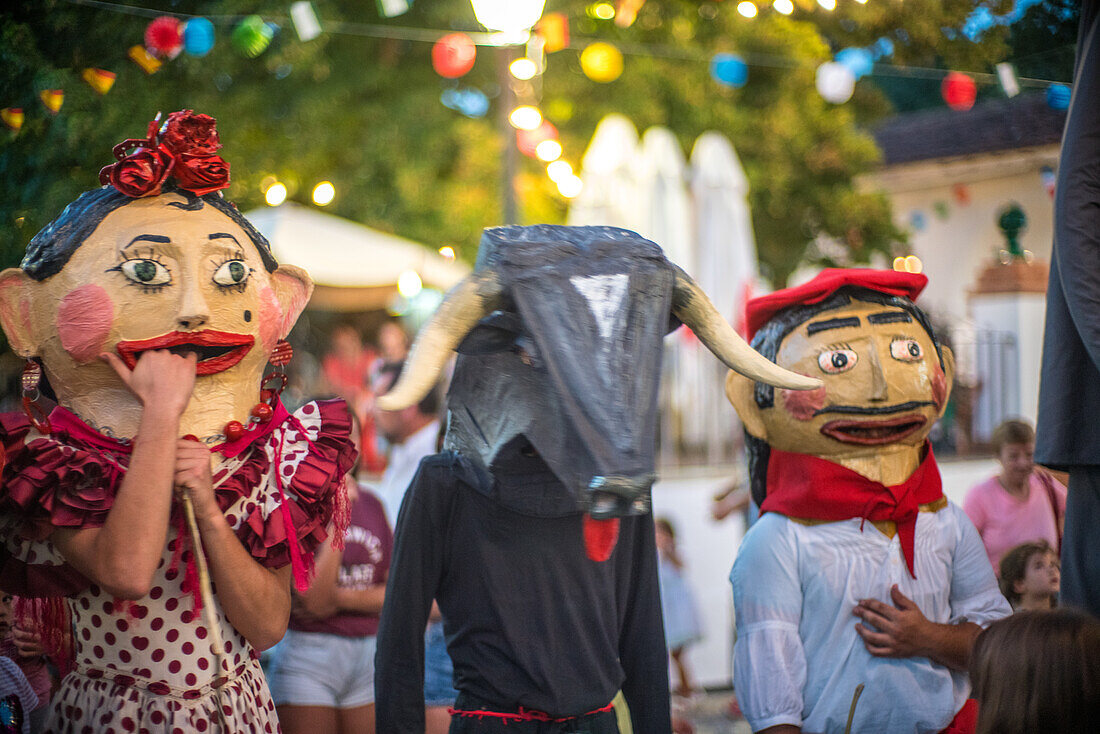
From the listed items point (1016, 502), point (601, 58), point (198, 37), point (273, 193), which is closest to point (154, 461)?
point (198, 37)

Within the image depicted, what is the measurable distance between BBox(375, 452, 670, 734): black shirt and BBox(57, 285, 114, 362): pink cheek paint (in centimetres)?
77

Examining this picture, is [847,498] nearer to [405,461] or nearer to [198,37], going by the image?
[405,461]

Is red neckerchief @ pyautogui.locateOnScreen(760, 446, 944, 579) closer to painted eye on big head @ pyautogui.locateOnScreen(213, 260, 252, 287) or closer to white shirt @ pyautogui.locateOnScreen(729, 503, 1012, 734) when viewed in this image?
white shirt @ pyautogui.locateOnScreen(729, 503, 1012, 734)

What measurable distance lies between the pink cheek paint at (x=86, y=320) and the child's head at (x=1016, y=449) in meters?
3.61

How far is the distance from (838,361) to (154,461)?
Result: 5.81 feet

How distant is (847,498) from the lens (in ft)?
8.91

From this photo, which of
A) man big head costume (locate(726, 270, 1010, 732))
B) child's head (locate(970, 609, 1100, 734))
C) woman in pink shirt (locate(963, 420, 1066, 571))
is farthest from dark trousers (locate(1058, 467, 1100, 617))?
woman in pink shirt (locate(963, 420, 1066, 571))

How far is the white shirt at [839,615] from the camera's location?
2625mm

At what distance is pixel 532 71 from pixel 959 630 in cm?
469

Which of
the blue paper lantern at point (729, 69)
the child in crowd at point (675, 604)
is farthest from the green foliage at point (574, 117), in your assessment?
the child in crowd at point (675, 604)

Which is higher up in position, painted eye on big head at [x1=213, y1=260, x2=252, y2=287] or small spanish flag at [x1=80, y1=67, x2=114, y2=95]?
small spanish flag at [x1=80, y1=67, x2=114, y2=95]

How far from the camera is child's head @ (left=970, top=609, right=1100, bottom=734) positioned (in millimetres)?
1955

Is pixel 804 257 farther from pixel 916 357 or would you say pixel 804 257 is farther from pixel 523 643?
pixel 523 643

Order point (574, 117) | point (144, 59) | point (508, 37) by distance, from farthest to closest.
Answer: point (574, 117)
point (508, 37)
point (144, 59)
